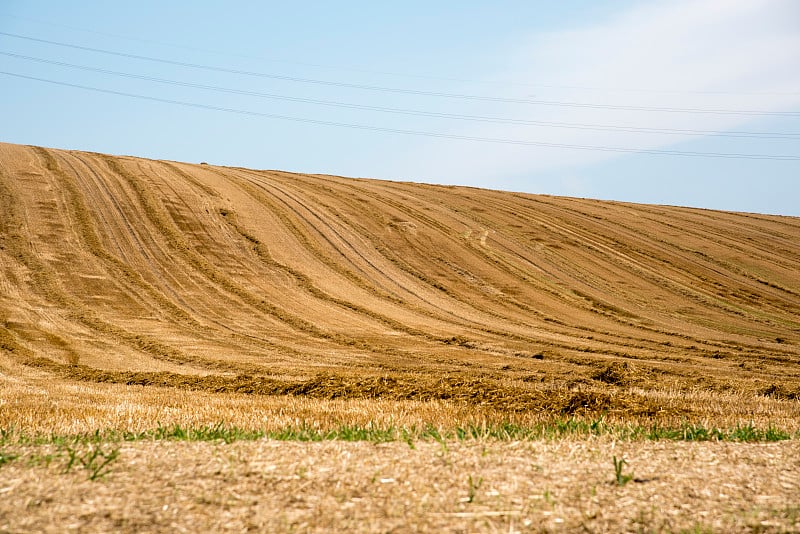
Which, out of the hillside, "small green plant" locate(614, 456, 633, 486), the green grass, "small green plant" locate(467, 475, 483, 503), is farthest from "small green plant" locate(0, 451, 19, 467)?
the hillside

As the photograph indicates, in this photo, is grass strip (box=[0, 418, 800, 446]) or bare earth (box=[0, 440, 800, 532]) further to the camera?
grass strip (box=[0, 418, 800, 446])

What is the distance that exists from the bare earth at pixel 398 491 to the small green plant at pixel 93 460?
0.25 ft

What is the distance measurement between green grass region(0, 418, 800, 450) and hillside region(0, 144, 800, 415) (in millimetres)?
2560

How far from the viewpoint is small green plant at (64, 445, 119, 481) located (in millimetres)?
5465

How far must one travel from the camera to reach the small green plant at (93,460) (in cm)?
546

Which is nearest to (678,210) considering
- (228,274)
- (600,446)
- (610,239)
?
(610,239)

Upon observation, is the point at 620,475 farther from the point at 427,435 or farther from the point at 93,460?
the point at 93,460

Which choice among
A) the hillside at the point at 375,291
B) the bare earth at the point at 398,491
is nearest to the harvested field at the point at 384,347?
the bare earth at the point at 398,491

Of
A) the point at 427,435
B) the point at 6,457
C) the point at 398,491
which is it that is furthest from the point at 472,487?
the point at 6,457

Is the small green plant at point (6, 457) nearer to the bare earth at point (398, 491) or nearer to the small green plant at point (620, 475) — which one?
the bare earth at point (398, 491)

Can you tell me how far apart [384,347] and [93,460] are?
14365mm

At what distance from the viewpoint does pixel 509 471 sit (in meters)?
5.82

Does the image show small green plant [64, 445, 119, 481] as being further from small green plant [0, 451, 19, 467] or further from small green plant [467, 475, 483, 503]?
small green plant [467, 475, 483, 503]

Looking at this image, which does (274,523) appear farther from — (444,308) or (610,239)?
(610,239)
